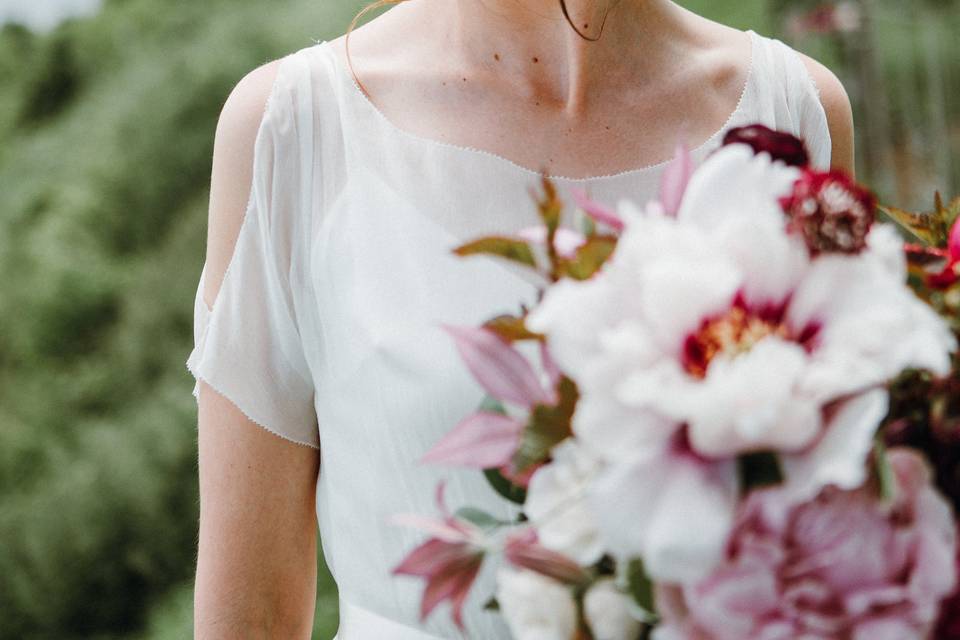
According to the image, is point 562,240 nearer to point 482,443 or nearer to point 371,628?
point 482,443

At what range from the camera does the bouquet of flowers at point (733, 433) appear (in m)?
0.47

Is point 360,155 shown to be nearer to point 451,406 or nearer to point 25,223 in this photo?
point 451,406

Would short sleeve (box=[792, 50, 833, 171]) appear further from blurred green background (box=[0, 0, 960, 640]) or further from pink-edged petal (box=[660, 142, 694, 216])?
blurred green background (box=[0, 0, 960, 640])

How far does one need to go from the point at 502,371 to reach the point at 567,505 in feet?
0.23

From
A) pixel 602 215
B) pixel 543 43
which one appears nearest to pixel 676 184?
pixel 602 215

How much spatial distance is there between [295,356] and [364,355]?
0.09 meters

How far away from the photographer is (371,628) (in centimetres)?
100

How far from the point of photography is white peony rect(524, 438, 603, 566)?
0.52m

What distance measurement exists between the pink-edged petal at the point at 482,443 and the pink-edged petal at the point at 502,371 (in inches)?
0.6

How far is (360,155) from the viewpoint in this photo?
1000mm

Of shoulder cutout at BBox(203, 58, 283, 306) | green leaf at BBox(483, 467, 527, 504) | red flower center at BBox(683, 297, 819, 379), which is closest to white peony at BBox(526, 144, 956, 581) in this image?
red flower center at BBox(683, 297, 819, 379)

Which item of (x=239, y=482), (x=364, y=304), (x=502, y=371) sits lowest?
(x=239, y=482)

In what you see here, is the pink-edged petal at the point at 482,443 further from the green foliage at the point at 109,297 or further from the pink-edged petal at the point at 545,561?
the green foliage at the point at 109,297

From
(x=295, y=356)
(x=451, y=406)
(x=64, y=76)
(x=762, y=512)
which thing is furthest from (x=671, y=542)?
(x=64, y=76)
